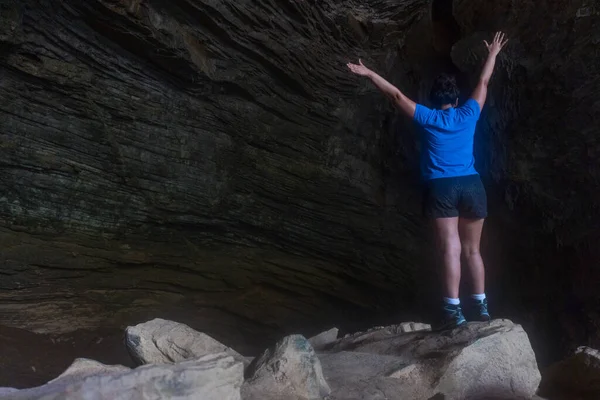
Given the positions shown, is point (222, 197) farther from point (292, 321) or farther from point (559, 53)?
point (559, 53)

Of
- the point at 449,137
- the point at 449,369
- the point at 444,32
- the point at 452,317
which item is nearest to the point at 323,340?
the point at 452,317

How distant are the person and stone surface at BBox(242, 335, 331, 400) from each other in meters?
1.38

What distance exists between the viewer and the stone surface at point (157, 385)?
246 centimetres

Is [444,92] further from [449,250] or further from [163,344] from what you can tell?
[163,344]

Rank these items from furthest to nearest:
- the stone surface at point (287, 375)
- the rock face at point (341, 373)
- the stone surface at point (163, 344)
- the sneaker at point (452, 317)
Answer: the sneaker at point (452, 317), the stone surface at point (163, 344), the stone surface at point (287, 375), the rock face at point (341, 373)

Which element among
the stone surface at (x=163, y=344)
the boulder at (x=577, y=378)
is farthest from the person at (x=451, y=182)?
the stone surface at (x=163, y=344)

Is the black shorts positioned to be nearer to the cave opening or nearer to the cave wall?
the cave wall

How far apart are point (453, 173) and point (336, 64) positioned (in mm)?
2597

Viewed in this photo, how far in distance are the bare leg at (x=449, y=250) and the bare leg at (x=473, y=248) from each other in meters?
0.19

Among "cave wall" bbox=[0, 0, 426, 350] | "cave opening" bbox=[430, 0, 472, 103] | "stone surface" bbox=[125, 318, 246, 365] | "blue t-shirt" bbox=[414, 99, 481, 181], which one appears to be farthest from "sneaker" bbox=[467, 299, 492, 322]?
"cave opening" bbox=[430, 0, 472, 103]

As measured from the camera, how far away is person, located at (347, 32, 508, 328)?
13.9 feet

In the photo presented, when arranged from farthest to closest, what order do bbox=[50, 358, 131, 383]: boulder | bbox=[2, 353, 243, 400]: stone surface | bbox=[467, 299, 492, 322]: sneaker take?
bbox=[467, 299, 492, 322]: sneaker, bbox=[50, 358, 131, 383]: boulder, bbox=[2, 353, 243, 400]: stone surface

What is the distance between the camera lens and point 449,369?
3.52 metres

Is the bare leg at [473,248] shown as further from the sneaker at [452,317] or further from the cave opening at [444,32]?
the cave opening at [444,32]
